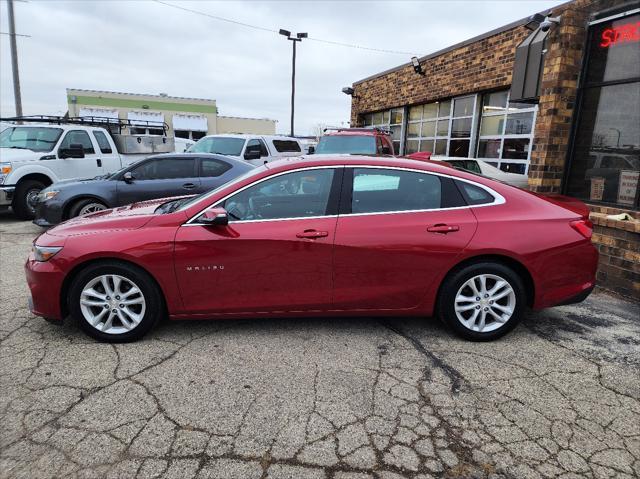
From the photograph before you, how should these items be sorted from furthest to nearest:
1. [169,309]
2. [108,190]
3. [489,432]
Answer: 1. [108,190]
2. [169,309]
3. [489,432]

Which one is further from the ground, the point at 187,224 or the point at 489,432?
the point at 187,224

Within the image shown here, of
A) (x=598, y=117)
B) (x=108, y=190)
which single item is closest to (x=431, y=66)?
(x=598, y=117)

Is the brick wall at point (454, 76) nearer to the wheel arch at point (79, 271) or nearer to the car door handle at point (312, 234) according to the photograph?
the car door handle at point (312, 234)

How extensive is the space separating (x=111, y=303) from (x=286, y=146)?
352 inches

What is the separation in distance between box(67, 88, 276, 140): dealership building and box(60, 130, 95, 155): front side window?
34093 millimetres

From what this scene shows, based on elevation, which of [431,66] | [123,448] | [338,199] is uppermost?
[431,66]

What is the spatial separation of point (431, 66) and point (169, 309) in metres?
12.4

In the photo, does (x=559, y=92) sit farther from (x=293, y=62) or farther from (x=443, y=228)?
(x=293, y=62)

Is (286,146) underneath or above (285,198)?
above

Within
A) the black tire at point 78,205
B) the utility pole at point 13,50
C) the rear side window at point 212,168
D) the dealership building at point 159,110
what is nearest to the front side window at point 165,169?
the rear side window at point 212,168

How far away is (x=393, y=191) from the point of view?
3615 mm

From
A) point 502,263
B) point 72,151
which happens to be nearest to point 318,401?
point 502,263

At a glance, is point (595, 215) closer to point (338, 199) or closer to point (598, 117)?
point (598, 117)

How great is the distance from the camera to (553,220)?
3568mm
